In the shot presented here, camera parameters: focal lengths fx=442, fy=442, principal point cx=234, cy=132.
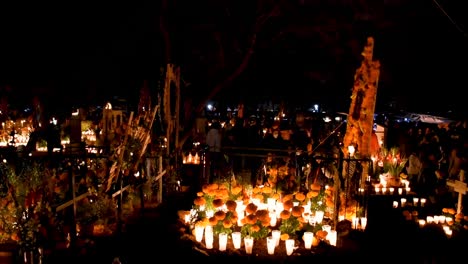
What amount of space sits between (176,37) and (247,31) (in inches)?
99.5

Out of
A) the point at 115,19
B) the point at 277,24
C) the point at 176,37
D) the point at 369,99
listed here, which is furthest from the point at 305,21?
the point at 115,19

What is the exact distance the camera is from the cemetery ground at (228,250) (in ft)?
23.3

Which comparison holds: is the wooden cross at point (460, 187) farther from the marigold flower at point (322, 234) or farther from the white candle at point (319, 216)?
the marigold flower at point (322, 234)

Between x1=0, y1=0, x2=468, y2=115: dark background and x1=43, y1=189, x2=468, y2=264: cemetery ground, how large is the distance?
19.6ft

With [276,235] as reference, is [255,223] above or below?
above

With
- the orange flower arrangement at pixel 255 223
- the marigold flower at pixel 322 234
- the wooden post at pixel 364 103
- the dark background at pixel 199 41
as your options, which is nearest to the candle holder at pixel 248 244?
the orange flower arrangement at pixel 255 223

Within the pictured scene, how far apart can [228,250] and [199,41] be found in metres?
10.8

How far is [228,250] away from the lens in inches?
290

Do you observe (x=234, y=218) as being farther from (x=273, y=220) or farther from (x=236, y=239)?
(x=273, y=220)

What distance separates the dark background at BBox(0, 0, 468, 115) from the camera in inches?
Answer: 578

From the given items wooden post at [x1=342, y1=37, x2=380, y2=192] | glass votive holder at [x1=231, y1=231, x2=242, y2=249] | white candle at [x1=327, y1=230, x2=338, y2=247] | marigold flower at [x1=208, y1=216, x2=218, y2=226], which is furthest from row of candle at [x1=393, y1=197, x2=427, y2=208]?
marigold flower at [x1=208, y1=216, x2=218, y2=226]

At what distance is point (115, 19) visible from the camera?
16328 mm

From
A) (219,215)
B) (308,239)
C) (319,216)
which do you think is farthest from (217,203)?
(319,216)

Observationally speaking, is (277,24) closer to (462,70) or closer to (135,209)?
(135,209)
